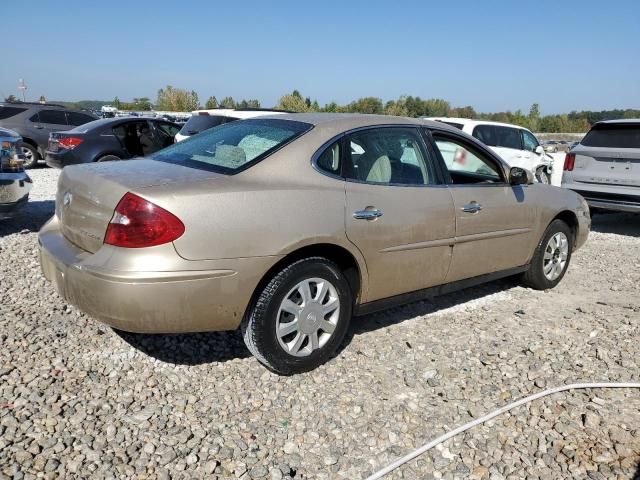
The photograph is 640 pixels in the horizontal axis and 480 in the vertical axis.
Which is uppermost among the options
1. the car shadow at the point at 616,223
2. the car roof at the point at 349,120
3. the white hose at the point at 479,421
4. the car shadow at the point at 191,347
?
the car roof at the point at 349,120

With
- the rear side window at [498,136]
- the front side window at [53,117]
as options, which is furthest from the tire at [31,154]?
the rear side window at [498,136]

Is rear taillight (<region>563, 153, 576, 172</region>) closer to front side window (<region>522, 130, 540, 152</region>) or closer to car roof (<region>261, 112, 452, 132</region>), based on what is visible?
front side window (<region>522, 130, 540, 152</region>)

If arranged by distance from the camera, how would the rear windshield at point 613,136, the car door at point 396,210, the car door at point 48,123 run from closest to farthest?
the car door at point 396,210
the rear windshield at point 613,136
the car door at point 48,123

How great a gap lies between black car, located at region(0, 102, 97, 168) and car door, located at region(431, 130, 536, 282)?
11646 millimetres

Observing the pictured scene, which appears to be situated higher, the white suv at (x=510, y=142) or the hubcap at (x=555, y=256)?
the white suv at (x=510, y=142)

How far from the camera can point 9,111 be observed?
13031 millimetres

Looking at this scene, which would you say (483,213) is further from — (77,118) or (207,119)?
(77,118)

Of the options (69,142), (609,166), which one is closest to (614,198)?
(609,166)

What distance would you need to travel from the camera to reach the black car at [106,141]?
32.5 feet

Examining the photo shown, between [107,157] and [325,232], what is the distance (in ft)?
27.6

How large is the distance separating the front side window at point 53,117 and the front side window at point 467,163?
38.9 ft

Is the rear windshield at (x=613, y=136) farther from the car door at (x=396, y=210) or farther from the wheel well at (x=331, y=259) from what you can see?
the wheel well at (x=331, y=259)

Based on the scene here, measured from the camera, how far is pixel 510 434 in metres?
2.76

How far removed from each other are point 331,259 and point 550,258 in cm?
272
